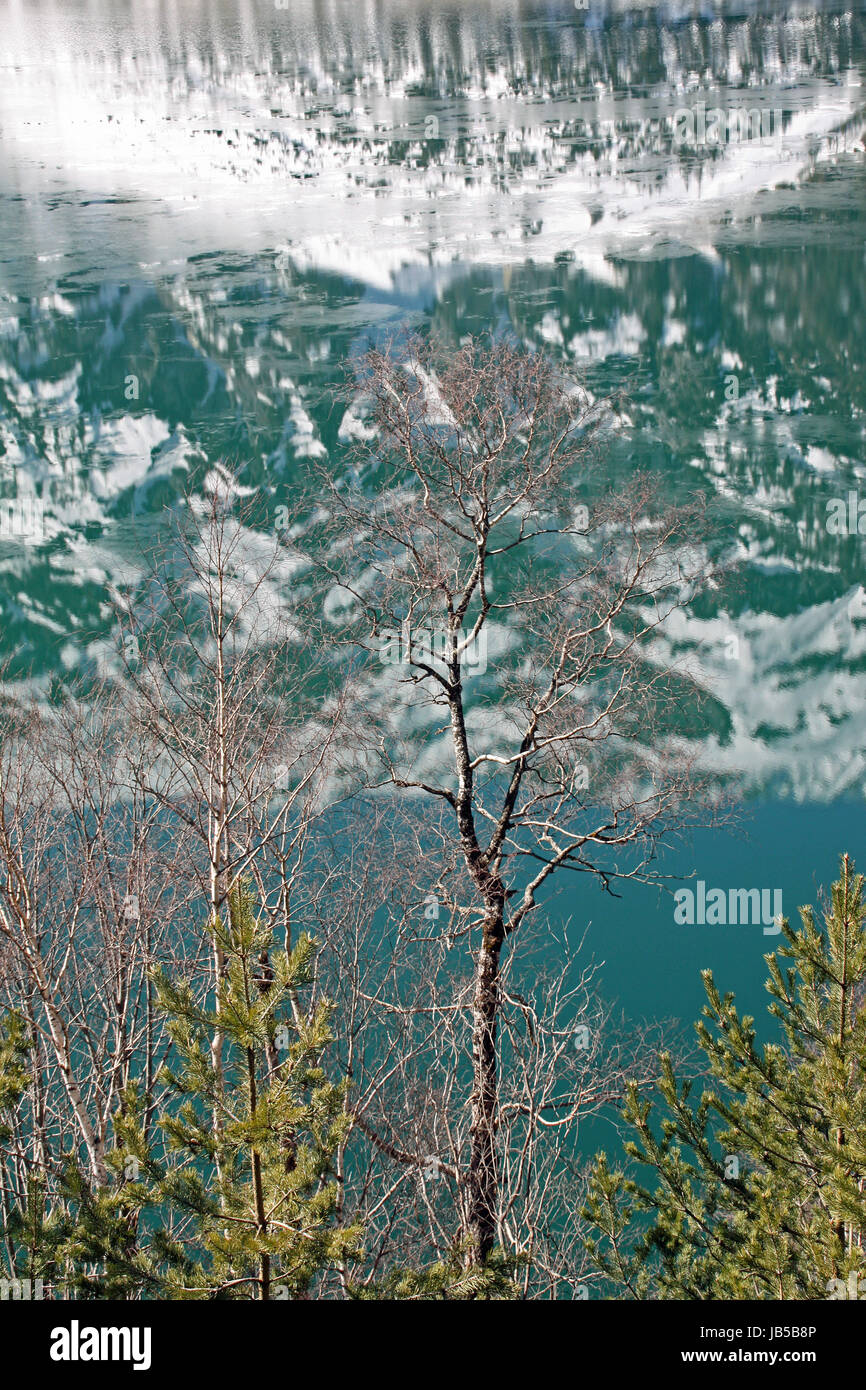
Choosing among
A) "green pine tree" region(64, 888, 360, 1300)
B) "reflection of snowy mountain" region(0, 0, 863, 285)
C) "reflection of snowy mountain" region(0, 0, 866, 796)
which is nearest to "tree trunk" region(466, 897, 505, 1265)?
"green pine tree" region(64, 888, 360, 1300)

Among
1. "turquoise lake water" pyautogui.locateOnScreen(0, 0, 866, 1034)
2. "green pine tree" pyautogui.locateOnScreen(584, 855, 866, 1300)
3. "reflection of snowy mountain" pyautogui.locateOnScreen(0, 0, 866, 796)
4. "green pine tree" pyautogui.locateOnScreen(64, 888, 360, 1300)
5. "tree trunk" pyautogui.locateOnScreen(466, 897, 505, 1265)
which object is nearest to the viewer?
"green pine tree" pyautogui.locateOnScreen(64, 888, 360, 1300)

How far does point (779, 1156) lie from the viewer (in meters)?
10.2

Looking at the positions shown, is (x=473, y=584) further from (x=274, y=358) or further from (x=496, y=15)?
(x=496, y=15)

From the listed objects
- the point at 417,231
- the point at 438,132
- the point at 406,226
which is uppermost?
the point at 438,132

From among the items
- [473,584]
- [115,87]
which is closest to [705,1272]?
[473,584]

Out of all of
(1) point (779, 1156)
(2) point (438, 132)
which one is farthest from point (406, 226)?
(1) point (779, 1156)

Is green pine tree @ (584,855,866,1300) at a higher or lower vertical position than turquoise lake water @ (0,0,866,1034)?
lower

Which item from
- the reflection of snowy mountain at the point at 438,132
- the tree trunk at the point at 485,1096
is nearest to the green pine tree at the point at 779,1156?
the tree trunk at the point at 485,1096

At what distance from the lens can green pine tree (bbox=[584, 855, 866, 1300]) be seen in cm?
891

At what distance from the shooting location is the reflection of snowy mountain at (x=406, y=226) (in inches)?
2311

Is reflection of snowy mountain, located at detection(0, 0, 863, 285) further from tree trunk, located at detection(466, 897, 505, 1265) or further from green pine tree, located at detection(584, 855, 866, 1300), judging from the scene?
green pine tree, located at detection(584, 855, 866, 1300)

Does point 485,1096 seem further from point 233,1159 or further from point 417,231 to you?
point 417,231

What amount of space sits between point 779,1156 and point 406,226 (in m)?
62.0

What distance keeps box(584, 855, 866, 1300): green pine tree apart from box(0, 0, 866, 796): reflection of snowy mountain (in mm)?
47444
